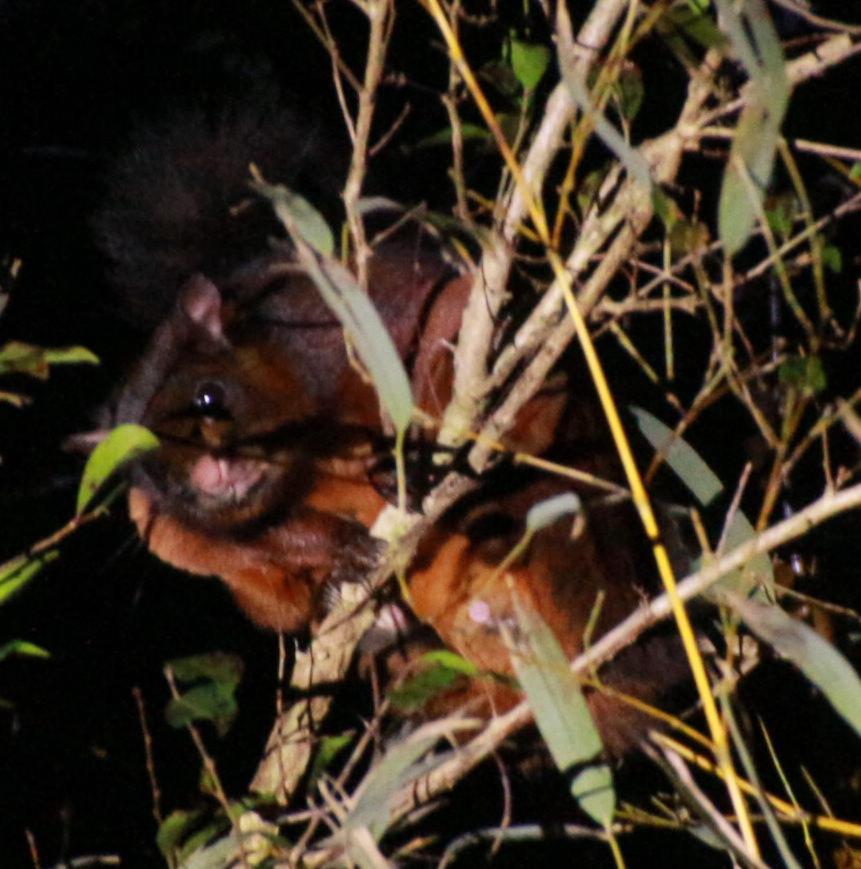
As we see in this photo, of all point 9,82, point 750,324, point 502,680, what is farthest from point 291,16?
point 502,680

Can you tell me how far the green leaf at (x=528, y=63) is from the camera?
2580 mm

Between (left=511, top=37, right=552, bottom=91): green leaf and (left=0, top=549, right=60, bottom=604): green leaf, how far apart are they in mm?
1240

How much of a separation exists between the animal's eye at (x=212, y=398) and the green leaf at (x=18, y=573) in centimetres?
111

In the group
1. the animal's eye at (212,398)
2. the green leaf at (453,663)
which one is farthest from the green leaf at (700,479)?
the animal's eye at (212,398)

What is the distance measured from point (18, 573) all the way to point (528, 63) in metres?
1.35

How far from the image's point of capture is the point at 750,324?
149 inches

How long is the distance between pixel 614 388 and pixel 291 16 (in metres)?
1.55

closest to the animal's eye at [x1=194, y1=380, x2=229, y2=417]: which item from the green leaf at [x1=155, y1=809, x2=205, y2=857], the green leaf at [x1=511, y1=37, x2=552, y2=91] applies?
the green leaf at [x1=155, y1=809, x2=205, y2=857]

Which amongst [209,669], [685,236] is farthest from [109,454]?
[685,236]

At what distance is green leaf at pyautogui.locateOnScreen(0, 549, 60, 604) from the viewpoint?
8.39 feet

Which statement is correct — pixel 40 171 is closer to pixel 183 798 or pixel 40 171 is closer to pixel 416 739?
pixel 183 798

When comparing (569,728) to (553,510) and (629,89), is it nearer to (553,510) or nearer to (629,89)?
(553,510)

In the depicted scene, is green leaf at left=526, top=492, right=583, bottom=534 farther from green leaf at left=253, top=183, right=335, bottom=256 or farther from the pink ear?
the pink ear

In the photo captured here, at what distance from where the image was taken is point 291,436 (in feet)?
12.0
